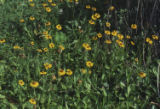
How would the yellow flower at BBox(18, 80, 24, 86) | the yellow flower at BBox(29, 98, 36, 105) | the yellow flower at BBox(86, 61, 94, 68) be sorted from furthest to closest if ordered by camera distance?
the yellow flower at BBox(86, 61, 94, 68)
the yellow flower at BBox(18, 80, 24, 86)
the yellow flower at BBox(29, 98, 36, 105)

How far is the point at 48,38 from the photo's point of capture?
8.61ft

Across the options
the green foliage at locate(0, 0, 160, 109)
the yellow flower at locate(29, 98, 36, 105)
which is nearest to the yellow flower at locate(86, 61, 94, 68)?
the green foliage at locate(0, 0, 160, 109)

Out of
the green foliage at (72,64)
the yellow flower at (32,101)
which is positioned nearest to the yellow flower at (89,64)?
the green foliage at (72,64)

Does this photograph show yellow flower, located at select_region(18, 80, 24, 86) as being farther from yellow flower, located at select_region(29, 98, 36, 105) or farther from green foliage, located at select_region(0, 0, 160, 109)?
yellow flower, located at select_region(29, 98, 36, 105)

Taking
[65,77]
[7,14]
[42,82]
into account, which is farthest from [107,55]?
[7,14]

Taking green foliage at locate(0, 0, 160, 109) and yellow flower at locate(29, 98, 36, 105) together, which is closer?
yellow flower at locate(29, 98, 36, 105)

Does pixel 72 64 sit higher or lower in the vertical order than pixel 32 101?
higher

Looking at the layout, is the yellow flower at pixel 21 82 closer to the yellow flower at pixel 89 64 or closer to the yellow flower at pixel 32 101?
the yellow flower at pixel 32 101

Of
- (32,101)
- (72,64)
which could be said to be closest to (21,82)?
(32,101)

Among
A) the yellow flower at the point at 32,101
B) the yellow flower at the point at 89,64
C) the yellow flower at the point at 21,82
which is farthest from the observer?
the yellow flower at the point at 89,64

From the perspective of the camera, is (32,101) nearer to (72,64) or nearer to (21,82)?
(21,82)

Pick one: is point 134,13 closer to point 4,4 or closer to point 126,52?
point 126,52

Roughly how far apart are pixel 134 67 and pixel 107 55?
331 mm

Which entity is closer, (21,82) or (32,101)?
(32,101)
